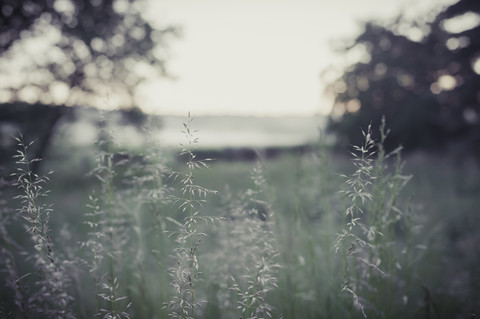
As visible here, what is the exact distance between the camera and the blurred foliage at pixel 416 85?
11.8m

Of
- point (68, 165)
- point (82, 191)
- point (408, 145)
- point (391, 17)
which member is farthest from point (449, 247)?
point (68, 165)

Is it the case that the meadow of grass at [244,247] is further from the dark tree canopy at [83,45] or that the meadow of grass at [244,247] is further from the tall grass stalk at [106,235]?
the dark tree canopy at [83,45]

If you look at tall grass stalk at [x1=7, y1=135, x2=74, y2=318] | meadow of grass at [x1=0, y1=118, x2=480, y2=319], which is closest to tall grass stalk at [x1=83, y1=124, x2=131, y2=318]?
meadow of grass at [x1=0, y1=118, x2=480, y2=319]

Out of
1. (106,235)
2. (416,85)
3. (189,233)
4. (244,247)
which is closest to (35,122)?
(106,235)

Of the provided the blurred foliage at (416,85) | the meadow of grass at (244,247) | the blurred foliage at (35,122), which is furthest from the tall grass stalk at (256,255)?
the blurred foliage at (416,85)

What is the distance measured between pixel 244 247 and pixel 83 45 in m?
12.8

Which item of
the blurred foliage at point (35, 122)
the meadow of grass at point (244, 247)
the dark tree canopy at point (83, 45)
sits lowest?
the meadow of grass at point (244, 247)

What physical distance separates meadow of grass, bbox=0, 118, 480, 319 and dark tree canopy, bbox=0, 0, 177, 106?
5392mm

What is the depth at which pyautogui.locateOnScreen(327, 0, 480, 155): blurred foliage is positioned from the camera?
11828mm

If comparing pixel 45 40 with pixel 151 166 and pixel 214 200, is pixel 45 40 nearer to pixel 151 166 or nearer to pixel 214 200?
pixel 214 200

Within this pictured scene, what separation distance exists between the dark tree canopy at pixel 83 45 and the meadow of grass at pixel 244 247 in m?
5.39

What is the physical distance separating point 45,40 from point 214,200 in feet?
31.0

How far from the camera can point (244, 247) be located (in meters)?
2.36

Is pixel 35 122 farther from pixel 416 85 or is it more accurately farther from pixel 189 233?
pixel 416 85
